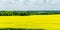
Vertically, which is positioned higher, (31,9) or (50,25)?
(31,9)

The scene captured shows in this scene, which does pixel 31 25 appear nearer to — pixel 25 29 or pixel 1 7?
pixel 25 29

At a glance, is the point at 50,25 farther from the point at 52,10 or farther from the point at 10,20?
the point at 10,20

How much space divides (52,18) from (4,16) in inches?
12.4

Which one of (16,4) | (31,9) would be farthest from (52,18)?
(16,4)

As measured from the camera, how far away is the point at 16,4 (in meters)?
1.07

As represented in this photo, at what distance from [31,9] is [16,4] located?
0.10 meters

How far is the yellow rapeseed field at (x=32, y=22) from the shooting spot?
1060 millimetres

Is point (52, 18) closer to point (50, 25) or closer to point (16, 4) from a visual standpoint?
point (50, 25)

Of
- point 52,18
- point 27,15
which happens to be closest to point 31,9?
point 27,15

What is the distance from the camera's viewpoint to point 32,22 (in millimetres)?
1084

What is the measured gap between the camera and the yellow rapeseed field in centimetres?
106

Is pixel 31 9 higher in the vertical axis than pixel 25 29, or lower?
higher

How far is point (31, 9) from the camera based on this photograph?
1066mm

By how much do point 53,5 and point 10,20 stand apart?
1.00 feet
